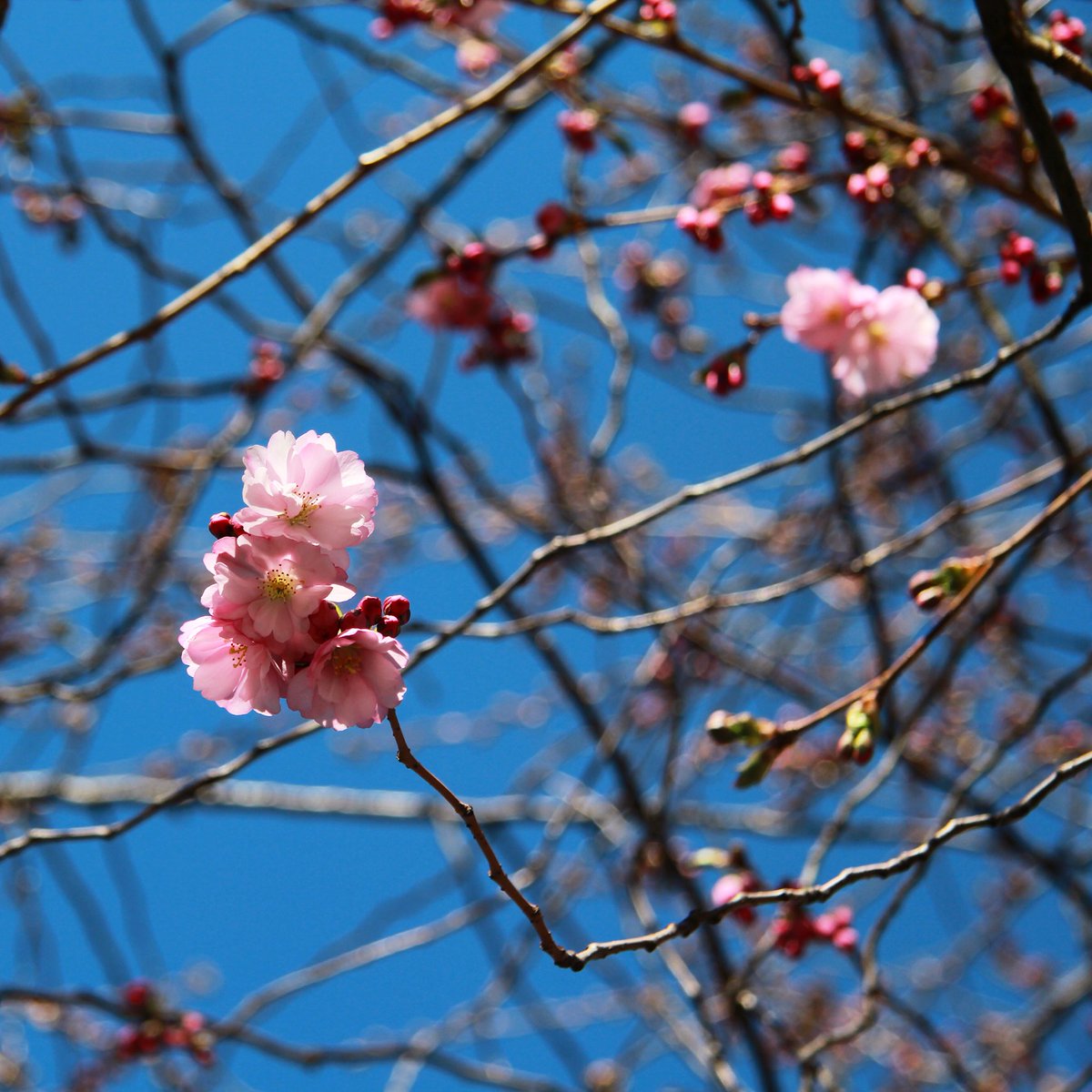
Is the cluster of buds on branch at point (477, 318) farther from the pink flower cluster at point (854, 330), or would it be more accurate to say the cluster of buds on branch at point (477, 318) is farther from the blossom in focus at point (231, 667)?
the blossom in focus at point (231, 667)

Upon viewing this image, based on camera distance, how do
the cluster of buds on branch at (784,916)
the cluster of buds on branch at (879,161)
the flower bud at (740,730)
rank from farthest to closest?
the cluster of buds on branch at (879,161), the cluster of buds on branch at (784,916), the flower bud at (740,730)

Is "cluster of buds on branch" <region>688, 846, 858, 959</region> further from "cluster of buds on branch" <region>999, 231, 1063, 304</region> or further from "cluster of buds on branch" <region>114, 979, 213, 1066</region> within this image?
"cluster of buds on branch" <region>114, 979, 213, 1066</region>

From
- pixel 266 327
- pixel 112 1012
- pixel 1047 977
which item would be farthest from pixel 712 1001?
pixel 1047 977

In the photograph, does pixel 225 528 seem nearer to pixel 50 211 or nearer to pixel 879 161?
pixel 879 161

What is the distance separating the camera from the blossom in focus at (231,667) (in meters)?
1.16

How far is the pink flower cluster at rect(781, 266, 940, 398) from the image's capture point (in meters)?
1.96

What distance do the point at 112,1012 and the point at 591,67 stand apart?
2.26 meters

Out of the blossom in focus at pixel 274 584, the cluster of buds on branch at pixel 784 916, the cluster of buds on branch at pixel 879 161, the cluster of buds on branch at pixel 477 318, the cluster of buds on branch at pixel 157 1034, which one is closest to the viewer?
the blossom in focus at pixel 274 584

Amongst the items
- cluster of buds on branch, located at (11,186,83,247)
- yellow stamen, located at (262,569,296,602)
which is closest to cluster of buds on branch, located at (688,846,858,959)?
yellow stamen, located at (262,569,296,602)

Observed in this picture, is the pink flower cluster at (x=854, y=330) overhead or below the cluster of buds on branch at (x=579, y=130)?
below

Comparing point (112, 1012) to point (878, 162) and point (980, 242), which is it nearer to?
point (878, 162)

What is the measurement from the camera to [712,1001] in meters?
3.64

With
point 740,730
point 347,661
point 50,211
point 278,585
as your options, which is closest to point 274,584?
point 278,585

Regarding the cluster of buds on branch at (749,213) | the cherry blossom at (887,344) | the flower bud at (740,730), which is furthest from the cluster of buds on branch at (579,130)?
the flower bud at (740,730)
